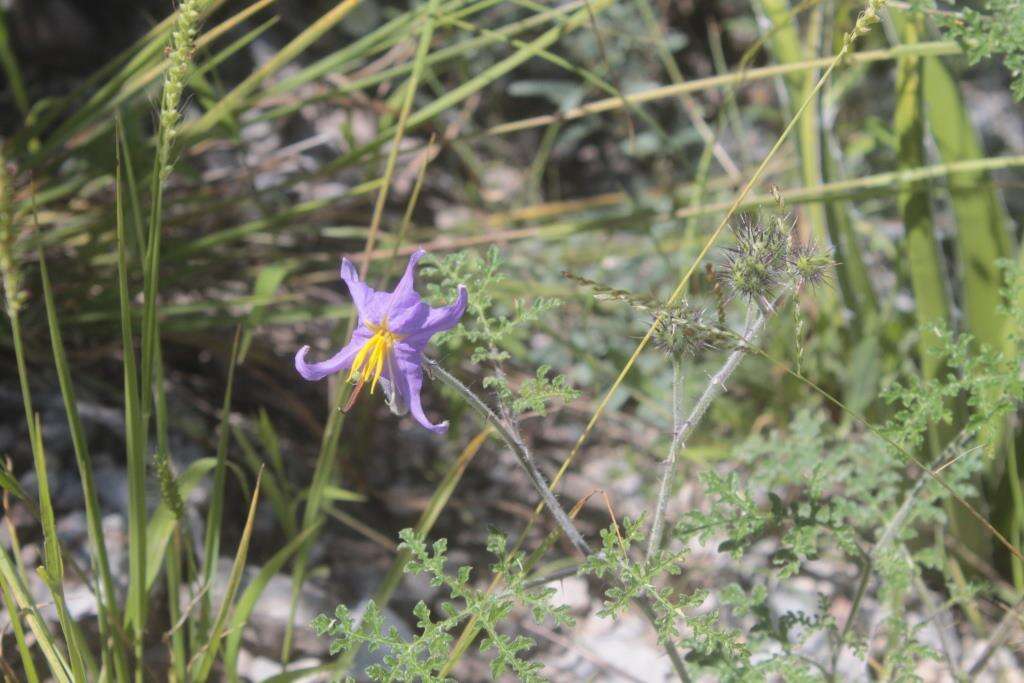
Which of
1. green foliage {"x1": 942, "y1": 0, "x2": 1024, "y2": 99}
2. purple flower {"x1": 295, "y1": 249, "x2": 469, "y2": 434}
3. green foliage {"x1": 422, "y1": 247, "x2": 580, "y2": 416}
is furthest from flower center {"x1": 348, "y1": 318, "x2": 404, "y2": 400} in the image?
green foliage {"x1": 942, "y1": 0, "x2": 1024, "y2": 99}

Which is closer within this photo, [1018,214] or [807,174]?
[807,174]

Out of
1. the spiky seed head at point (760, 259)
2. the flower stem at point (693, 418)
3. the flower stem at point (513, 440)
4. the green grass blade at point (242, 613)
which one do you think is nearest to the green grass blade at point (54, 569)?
the green grass blade at point (242, 613)

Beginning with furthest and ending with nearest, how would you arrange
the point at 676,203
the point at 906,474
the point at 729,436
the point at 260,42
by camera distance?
1. the point at 260,42
2. the point at 729,436
3. the point at 676,203
4. the point at 906,474

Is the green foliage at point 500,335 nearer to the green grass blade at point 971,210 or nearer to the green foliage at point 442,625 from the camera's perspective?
the green foliage at point 442,625

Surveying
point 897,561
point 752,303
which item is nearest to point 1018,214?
point 897,561

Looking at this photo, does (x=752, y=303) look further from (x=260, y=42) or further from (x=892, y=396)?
(x=260, y=42)

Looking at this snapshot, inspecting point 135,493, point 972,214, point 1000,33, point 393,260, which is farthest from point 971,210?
point 135,493
